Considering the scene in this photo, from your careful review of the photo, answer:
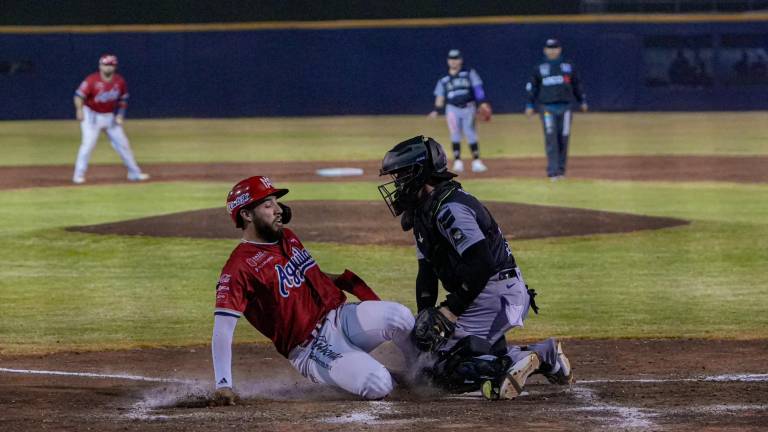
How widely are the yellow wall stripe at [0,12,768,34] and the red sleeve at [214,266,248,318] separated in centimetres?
2752

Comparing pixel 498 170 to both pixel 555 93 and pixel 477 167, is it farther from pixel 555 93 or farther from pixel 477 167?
pixel 555 93

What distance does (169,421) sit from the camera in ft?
18.9

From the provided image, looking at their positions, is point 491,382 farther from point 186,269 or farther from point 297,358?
point 186,269

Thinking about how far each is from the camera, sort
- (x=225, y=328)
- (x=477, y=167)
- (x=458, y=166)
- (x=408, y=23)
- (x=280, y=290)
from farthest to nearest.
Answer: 1. (x=408, y=23)
2. (x=477, y=167)
3. (x=458, y=166)
4. (x=280, y=290)
5. (x=225, y=328)

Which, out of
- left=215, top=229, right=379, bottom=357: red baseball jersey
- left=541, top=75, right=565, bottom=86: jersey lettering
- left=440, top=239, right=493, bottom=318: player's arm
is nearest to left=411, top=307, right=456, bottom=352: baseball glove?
left=440, top=239, right=493, bottom=318: player's arm

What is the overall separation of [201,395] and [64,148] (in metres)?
22.8

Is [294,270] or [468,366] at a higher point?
[294,270]

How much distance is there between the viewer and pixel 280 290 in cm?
631

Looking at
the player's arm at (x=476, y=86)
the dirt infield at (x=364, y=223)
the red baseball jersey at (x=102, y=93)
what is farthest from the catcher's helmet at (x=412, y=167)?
the player's arm at (x=476, y=86)

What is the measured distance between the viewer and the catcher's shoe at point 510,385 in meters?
6.12

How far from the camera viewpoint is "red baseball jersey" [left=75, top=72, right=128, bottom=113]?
19.7 metres

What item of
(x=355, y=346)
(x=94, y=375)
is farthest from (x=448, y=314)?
(x=94, y=375)

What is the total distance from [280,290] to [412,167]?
924mm

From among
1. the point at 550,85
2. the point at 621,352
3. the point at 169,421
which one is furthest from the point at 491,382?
the point at 550,85
